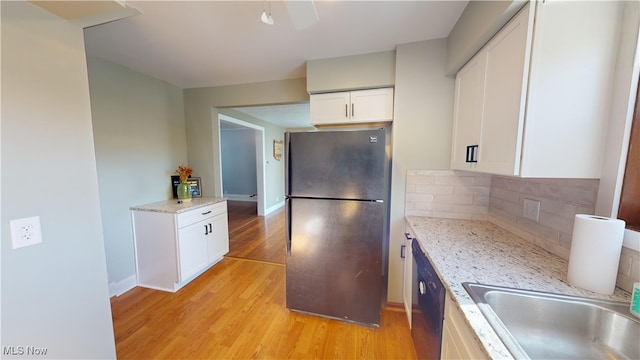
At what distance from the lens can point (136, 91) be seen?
2.34 metres

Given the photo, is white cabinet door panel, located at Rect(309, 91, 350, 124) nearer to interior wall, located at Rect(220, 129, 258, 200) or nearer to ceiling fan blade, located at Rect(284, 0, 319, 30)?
ceiling fan blade, located at Rect(284, 0, 319, 30)

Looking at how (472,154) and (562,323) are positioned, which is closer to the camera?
(562,323)

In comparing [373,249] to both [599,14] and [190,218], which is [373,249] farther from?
[190,218]

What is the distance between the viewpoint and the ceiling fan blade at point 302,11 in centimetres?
101

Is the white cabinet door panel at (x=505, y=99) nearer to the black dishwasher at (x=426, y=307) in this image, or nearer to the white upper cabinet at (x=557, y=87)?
the white upper cabinet at (x=557, y=87)

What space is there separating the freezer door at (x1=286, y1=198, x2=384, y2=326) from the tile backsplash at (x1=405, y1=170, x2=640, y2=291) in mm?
508

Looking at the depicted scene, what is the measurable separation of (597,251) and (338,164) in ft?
4.29

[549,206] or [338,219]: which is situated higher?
[549,206]

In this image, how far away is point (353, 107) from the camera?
2066 millimetres

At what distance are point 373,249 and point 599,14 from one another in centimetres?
161

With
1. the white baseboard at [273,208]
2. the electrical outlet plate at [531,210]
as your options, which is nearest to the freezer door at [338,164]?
the electrical outlet plate at [531,210]

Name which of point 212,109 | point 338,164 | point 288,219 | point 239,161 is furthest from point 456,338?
point 239,161

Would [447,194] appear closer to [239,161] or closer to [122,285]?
[122,285]

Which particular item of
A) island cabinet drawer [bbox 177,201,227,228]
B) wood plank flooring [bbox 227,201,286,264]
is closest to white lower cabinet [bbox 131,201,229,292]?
island cabinet drawer [bbox 177,201,227,228]
